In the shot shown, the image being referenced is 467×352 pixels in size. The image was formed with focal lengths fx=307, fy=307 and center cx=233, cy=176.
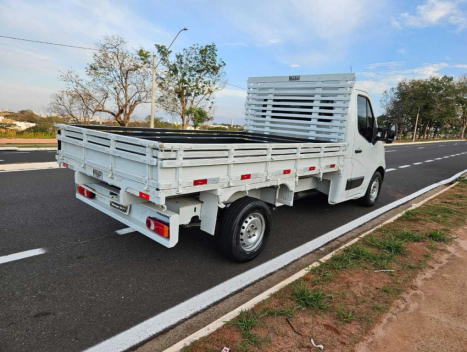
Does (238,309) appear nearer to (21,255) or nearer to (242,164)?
(242,164)

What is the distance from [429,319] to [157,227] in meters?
2.77

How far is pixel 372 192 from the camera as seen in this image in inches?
275

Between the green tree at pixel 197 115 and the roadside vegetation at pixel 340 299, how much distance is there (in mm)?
20838

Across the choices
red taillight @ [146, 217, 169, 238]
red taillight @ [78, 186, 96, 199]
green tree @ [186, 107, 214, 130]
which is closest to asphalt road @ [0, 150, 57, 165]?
red taillight @ [78, 186, 96, 199]

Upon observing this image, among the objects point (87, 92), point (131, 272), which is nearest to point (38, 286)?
point (131, 272)

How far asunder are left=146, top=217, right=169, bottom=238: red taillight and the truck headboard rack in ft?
12.3

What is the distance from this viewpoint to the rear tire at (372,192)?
673cm

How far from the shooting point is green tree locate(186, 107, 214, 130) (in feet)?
80.2

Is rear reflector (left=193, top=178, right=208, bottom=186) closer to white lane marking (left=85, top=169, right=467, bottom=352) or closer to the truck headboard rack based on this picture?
white lane marking (left=85, top=169, right=467, bottom=352)

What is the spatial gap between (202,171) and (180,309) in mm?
1348

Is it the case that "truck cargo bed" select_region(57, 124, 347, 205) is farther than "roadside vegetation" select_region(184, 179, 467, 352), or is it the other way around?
"truck cargo bed" select_region(57, 124, 347, 205)

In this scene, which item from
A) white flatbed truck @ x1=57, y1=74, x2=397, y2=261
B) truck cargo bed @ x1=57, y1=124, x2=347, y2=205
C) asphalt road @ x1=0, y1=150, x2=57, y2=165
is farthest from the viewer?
asphalt road @ x1=0, y1=150, x2=57, y2=165

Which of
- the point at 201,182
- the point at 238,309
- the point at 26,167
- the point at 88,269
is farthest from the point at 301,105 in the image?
the point at 26,167

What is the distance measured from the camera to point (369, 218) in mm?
6137
